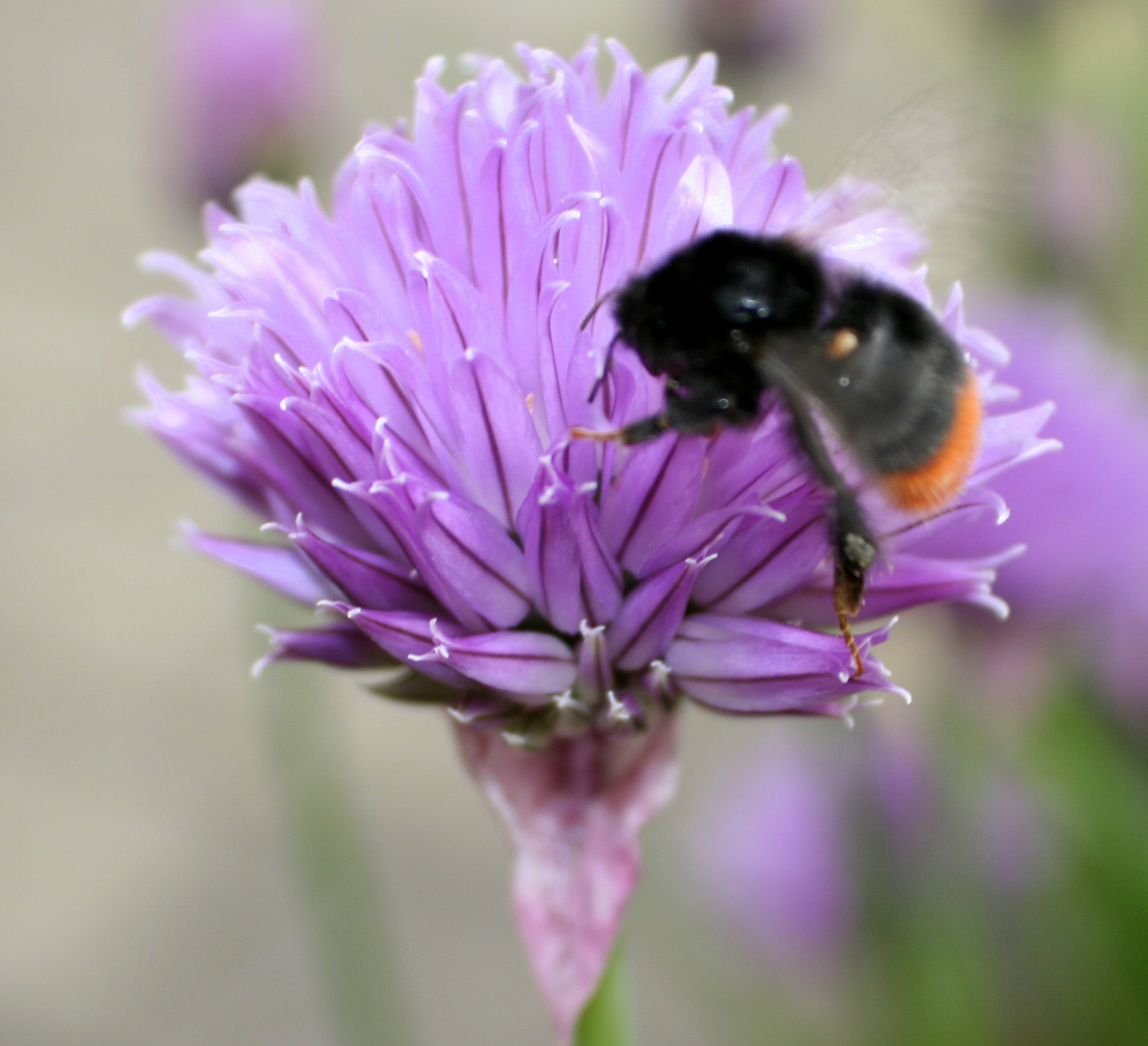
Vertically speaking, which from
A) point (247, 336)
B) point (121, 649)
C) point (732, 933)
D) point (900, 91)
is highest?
point (900, 91)

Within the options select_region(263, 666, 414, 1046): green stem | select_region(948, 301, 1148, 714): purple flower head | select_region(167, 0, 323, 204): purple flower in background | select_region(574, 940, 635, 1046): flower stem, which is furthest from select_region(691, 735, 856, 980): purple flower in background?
select_region(167, 0, 323, 204): purple flower in background

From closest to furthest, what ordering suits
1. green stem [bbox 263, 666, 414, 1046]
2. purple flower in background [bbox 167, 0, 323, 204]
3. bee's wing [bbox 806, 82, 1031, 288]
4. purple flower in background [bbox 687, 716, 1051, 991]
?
bee's wing [bbox 806, 82, 1031, 288] < purple flower in background [bbox 687, 716, 1051, 991] < green stem [bbox 263, 666, 414, 1046] < purple flower in background [bbox 167, 0, 323, 204]

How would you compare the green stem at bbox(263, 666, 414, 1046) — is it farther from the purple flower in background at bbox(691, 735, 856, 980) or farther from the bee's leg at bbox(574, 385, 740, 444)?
the bee's leg at bbox(574, 385, 740, 444)

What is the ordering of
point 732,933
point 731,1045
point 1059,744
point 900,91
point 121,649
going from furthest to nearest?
point 900,91, point 121,649, point 731,1045, point 732,933, point 1059,744

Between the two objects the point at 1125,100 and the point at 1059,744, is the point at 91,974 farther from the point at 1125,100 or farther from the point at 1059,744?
the point at 1125,100

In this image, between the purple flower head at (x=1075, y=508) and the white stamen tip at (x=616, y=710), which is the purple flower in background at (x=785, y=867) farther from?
the white stamen tip at (x=616, y=710)

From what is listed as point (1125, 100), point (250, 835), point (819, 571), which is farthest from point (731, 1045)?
point (1125, 100)

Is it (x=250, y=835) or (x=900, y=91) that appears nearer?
(x=250, y=835)

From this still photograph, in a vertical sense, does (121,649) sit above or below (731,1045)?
above
